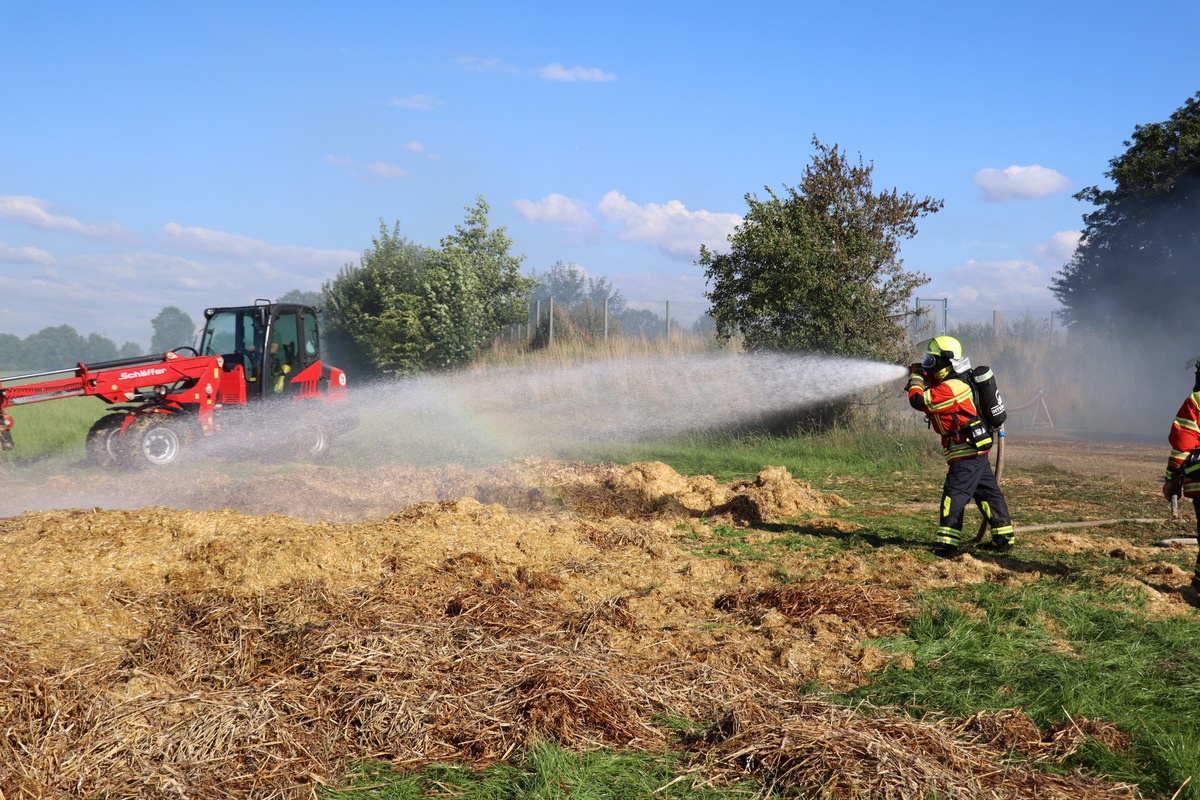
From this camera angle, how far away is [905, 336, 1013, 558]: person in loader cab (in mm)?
7555

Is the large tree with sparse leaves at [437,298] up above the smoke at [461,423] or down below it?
above

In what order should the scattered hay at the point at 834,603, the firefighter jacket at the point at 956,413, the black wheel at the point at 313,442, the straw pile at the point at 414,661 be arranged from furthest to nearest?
the black wheel at the point at 313,442 < the firefighter jacket at the point at 956,413 < the scattered hay at the point at 834,603 < the straw pile at the point at 414,661

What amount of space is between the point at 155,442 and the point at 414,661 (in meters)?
10.00

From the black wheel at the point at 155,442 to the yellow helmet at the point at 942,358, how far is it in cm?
1054

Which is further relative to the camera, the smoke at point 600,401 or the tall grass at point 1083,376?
the tall grass at point 1083,376

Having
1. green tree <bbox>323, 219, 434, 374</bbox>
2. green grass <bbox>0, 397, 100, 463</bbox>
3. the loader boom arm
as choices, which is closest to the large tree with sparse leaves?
green tree <bbox>323, 219, 434, 374</bbox>

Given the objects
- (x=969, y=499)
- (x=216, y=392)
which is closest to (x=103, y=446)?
(x=216, y=392)

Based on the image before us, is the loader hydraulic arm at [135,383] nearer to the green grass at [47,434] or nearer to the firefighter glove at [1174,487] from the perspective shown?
the green grass at [47,434]

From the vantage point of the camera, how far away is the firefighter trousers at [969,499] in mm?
7508

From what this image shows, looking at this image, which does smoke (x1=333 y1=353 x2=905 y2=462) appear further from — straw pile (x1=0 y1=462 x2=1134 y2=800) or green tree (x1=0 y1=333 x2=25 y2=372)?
green tree (x1=0 y1=333 x2=25 y2=372)

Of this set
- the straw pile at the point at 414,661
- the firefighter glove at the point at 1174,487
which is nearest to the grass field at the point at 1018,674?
the straw pile at the point at 414,661

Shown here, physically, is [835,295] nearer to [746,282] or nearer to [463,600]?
[746,282]

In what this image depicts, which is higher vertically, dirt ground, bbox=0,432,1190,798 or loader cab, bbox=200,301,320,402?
loader cab, bbox=200,301,320,402

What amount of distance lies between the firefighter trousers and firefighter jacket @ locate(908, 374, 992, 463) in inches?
4.3
